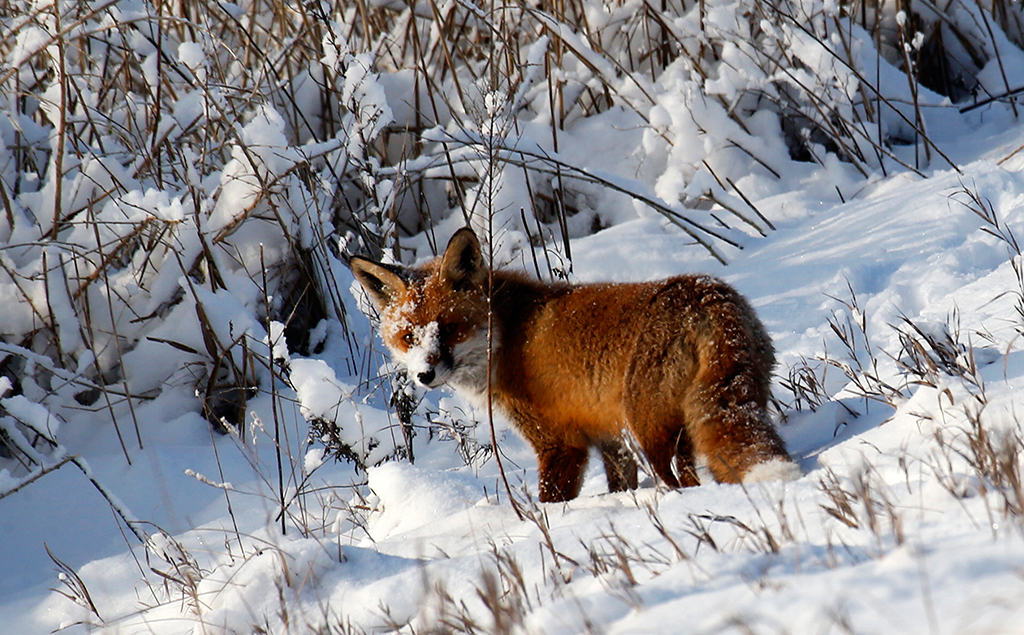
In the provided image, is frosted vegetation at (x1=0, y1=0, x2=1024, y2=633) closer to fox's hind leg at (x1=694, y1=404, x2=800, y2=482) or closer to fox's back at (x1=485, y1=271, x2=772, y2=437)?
fox's hind leg at (x1=694, y1=404, x2=800, y2=482)

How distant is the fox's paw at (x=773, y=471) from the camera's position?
2.56 m

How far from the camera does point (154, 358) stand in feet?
17.8

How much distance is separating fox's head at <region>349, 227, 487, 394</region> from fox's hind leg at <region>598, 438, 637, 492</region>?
2.27 ft

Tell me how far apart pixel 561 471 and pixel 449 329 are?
85cm

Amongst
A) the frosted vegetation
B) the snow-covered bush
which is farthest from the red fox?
the snow-covered bush

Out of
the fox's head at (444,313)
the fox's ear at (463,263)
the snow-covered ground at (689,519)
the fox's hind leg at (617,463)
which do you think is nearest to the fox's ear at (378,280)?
the fox's head at (444,313)

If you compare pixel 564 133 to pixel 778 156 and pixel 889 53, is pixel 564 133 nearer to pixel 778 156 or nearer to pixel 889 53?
pixel 778 156

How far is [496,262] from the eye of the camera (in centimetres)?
568

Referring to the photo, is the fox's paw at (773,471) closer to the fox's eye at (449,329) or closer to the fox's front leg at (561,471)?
the fox's front leg at (561,471)

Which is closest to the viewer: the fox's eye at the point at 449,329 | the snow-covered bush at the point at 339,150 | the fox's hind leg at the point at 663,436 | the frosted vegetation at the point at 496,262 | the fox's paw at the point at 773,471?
the frosted vegetation at the point at 496,262

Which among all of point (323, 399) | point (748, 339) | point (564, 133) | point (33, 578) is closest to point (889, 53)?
point (564, 133)

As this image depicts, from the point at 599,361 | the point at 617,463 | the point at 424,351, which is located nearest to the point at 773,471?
the point at 599,361

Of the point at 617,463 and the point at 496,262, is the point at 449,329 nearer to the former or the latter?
the point at 617,463

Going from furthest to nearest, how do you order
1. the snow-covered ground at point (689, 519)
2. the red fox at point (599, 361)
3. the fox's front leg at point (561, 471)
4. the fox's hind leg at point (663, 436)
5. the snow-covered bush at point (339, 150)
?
1. the snow-covered bush at point (339, 150)
2. the fox's front leg at point (561, 471)
3. the fox's hind leg at point (663, 436)
4. the red fox at point (599, 361)
5. the snow-covered ground at point (689, 519)
